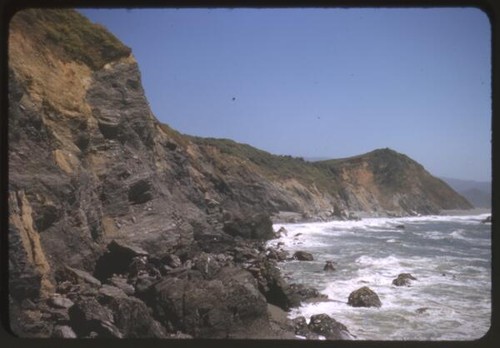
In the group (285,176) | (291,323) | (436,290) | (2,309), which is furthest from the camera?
(285,176)

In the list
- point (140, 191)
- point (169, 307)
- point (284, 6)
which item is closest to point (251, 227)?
point (140, 191)

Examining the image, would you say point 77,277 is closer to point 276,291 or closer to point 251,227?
point 276,291

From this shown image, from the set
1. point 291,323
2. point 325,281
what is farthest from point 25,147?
point 325,281

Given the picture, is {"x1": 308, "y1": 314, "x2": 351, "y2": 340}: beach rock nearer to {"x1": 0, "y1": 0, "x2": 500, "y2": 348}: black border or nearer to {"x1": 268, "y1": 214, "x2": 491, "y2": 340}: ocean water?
{"x1": 268, "y1": 214, "x2": 491, "y2": 340}: ocean water

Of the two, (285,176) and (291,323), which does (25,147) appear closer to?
(291,323)

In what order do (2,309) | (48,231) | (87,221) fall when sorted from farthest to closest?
(87,221) → (48,231) → (2,309)

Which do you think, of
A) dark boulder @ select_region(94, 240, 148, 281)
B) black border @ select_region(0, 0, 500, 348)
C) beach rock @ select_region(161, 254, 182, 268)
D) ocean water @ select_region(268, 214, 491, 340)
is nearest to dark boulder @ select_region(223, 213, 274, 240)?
ocean water @ select_region(268, 214, 491, 340)
